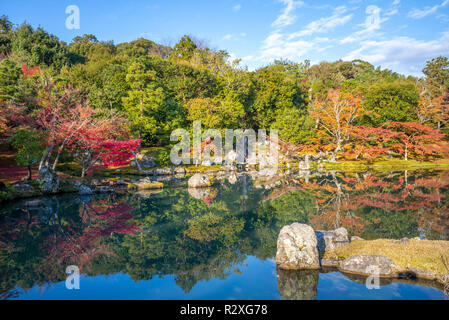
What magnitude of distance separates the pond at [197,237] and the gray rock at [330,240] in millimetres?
1068

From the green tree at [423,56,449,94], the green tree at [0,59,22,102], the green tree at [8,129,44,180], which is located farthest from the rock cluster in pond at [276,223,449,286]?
the green tree at [423,56,449,94]

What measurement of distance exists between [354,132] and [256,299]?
2905 cm

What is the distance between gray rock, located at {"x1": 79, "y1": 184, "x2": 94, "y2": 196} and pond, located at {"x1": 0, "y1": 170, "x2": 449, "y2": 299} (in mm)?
1080

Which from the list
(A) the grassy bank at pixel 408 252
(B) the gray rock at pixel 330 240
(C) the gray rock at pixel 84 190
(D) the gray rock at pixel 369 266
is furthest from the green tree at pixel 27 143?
(D) the gray rock at pixel 369 266

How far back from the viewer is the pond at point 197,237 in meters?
6.28

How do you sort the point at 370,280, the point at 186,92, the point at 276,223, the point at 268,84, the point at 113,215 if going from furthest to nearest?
the point at 268,84, the point at 186,92, the point at 113,215, the point at 276,223, the point at 370,280

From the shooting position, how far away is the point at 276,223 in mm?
11078

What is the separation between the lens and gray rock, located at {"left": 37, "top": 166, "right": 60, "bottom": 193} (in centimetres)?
1631

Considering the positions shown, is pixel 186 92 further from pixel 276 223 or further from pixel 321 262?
pixel 321 262

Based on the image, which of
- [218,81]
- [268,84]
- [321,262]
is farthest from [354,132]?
[321,262]

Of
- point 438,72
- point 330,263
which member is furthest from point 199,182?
point 438,72

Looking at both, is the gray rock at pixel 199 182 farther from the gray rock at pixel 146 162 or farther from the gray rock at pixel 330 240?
the gray rock at pixel 330 240

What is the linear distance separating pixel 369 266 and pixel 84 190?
1630cm

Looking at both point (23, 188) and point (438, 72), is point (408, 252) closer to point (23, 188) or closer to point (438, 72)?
point (23, 188)
